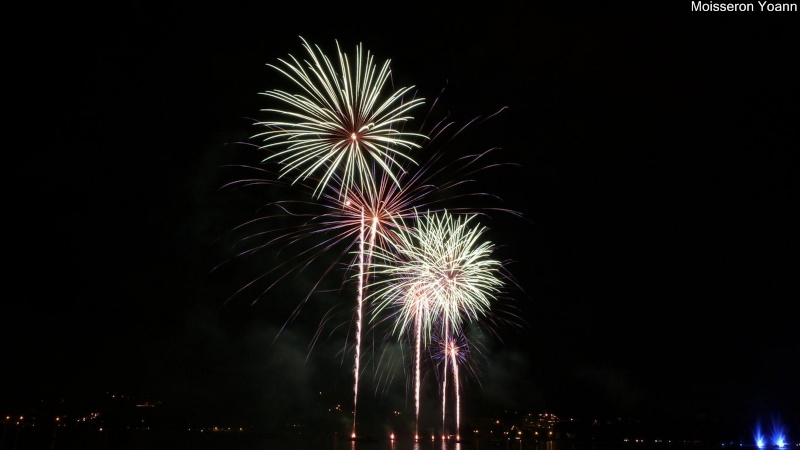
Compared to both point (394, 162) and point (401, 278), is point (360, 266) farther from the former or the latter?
point (394, 162)

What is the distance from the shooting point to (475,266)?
102 ft

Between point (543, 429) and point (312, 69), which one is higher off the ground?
point (312, 69)

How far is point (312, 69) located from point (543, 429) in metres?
166

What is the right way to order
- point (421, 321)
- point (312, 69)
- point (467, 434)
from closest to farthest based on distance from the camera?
point (312, 69) < point (421, 321) < point (467, 434)

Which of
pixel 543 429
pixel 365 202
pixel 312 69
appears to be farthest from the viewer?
pixel 543 429

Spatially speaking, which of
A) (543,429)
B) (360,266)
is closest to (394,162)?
(360,266)

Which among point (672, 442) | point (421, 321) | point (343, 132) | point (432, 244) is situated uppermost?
point (343, 132)

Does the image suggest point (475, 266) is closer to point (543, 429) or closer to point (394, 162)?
point (394, 162)

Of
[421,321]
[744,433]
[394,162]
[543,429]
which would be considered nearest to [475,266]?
[421,321]

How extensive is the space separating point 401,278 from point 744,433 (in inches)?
5442

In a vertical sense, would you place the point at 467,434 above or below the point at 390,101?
below

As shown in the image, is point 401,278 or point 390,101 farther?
point 401,278

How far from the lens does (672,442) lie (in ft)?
488

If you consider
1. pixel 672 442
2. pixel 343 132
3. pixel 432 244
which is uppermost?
Result: pixel 343 132
